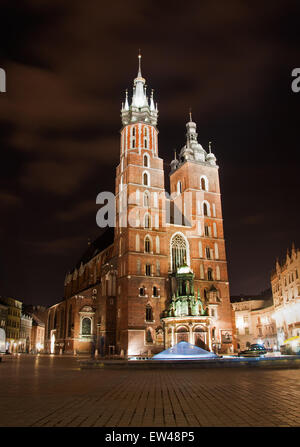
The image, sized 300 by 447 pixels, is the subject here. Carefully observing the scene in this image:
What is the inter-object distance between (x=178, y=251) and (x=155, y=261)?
5.08m

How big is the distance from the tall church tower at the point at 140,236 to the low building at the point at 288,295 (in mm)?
16910

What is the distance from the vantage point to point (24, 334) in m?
107

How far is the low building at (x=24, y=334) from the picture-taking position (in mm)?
100369

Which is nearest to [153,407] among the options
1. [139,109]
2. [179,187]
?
[179,187]

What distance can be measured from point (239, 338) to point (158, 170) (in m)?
46.4

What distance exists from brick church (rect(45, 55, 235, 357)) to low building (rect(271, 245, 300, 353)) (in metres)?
8.97

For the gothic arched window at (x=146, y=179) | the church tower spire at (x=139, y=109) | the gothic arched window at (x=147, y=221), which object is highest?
the church tower spire at (x=139, y=109)

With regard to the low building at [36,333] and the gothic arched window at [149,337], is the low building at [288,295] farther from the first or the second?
the low building at [36,333]

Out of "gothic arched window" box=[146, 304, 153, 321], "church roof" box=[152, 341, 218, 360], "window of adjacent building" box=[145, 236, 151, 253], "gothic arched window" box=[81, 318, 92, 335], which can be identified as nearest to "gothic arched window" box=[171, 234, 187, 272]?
"window of adjacent building" box=[145, 236, 151, 253]

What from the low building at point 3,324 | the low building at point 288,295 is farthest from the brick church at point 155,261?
the low building at point 3,324

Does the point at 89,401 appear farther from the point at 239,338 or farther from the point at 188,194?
the point at 239,338

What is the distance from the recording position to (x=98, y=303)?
195 feet

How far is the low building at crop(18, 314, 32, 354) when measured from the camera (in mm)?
100369
